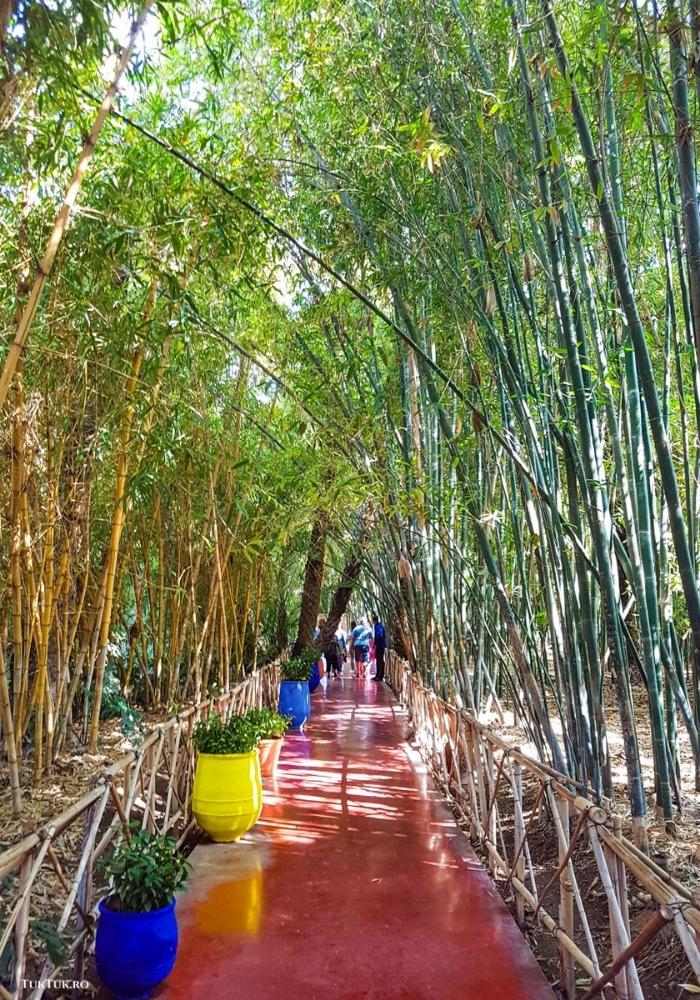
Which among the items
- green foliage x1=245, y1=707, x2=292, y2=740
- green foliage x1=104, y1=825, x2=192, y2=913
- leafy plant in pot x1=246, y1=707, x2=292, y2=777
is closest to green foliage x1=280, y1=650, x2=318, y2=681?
green foliage x1=245, y1=707, x2=292, y2=740

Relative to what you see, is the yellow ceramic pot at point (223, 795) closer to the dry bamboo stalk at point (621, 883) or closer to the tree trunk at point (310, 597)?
the dry bamboo stalk at point (621, 883)

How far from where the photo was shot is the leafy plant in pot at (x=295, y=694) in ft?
22.6

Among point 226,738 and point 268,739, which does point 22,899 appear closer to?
point 226,738

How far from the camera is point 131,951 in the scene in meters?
1.91

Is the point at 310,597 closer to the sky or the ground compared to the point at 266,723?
closer to the sky

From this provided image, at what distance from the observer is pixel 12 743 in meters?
2.90

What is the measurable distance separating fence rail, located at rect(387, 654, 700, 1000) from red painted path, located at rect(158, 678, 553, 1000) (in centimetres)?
13

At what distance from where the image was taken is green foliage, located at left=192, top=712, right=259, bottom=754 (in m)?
3.20

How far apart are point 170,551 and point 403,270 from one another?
3250mm

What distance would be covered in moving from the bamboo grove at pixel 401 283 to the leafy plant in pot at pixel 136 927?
1.28 m

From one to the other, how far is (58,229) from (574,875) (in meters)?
2.31

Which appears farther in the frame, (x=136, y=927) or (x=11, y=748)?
(x=11, y=748)

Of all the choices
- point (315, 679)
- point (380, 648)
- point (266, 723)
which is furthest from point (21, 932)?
point (380, 648)

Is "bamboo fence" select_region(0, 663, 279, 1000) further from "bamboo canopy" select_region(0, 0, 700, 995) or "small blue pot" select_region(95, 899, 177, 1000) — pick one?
"bamboo canopy" select_region(0, 0, 700, 995)
